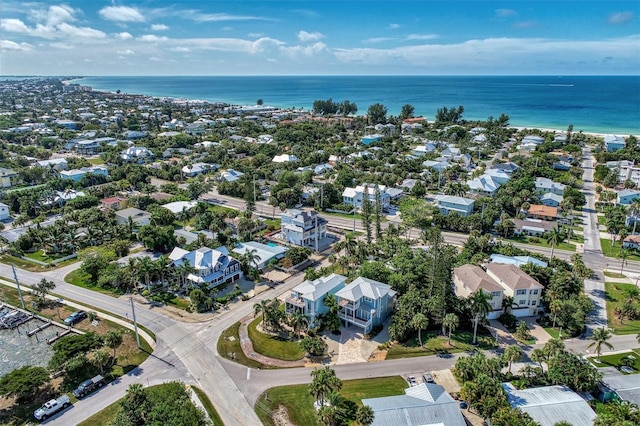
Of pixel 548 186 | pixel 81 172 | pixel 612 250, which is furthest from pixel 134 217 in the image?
pixel 548 186

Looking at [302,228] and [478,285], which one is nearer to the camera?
[478,285]

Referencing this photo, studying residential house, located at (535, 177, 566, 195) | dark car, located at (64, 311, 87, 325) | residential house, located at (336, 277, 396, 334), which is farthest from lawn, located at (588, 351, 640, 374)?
dark car, located at (64, 311, 87, 325)

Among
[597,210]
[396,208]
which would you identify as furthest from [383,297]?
[597,210]

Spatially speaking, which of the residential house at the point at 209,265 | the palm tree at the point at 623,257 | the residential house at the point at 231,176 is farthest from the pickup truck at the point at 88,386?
the palm tree at the point at 623,257

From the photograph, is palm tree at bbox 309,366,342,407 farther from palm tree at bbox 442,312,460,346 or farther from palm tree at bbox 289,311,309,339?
palm tree at bbox 442,312,460,346

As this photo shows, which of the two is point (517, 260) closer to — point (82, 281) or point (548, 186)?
point (548, 186)

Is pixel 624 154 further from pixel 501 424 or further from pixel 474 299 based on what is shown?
pixel 501 424
